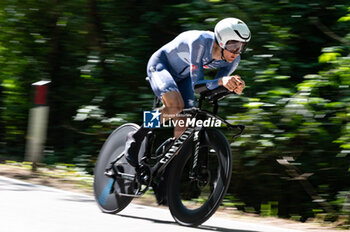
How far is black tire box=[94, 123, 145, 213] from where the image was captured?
18.2 ft

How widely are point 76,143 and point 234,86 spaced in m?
6.46

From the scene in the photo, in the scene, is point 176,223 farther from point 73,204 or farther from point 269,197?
point 269,197

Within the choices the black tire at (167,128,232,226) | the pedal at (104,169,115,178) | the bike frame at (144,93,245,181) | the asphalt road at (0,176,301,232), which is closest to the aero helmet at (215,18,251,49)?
the bike frame at (144,93,245,181)

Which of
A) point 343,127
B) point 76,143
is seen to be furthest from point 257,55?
point 76,143

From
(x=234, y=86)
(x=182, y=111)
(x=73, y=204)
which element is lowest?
(x=73, y=204)

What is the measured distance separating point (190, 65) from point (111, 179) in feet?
5.43

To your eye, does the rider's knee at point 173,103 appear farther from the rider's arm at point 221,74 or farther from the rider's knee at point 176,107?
the rider's arm at point 221,74

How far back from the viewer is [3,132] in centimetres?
1174

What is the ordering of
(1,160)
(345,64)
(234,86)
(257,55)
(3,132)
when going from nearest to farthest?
(234,86) → (345,64) → (257,55) → (1,160) → (3,132)

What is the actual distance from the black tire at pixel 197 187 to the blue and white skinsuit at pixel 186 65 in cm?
53

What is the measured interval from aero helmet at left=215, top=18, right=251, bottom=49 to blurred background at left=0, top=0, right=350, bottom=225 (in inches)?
84.6

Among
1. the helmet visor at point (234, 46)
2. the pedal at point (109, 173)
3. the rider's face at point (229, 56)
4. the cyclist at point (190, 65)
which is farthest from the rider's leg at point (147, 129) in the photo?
the helmet visor at point (234, 46)

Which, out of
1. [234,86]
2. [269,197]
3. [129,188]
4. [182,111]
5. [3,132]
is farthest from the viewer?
[3,132]

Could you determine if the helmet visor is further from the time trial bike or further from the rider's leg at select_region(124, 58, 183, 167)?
the rider's leg at select_region(124, 58, 183, 167)
